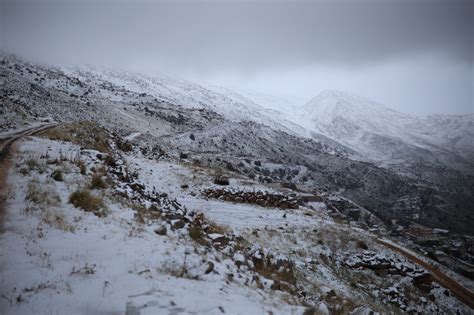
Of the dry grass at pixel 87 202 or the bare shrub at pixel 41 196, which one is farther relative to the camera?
the dry grass at pixel 87 202

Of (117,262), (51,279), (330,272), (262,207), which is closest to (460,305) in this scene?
(330,272)

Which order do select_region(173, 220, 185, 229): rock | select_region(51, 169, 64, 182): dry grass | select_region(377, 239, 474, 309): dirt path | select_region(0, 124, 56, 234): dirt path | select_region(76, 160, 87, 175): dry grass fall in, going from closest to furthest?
1. select_region(0, 124, 56, 234): dirt path
2. select_region(173, 220, 185, 229): rock
3. select_region(51, 169, 64, 182): dry grass
4. select_region(76, 160, 87, 175): dry grass
5. select_region(377, 239, 474, 309): dirt path

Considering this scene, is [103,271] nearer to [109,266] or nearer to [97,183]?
[109,266]

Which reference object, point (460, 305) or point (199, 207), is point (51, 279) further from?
point (460, 305)

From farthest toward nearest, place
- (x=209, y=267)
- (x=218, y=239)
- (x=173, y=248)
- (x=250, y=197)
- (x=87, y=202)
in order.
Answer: (x=250, y=197)
(x=218, y=239)
(x=87, y=202)
(x=173, y=248)
(x=209, y=267)

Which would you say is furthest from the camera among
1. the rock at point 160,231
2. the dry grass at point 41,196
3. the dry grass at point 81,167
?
the dry grass at point 81,167

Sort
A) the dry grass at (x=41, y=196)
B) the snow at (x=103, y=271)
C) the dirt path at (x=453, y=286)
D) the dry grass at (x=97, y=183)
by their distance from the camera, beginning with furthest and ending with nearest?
the dirt path at (x=453, y=286)
the dry grass at (x=97, y=183)
the dry grass at (x=41, y=196)
the snow at (x=103, y=271)

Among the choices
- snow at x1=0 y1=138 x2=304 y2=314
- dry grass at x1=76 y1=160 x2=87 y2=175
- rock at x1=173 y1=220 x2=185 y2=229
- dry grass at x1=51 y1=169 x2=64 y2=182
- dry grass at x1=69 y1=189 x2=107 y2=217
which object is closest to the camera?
snow at x1=0 y1=138 x2=304 y2=314

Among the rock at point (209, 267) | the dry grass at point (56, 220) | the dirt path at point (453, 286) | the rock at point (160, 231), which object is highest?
the dry grass at point (56, 220)

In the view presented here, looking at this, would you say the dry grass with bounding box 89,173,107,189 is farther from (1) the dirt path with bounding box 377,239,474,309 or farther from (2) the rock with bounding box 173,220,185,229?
(1) the dirt path with bounding box 377,239,474,309

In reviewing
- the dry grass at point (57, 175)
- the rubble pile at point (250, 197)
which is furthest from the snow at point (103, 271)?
the rubble pile at point (250, 197)

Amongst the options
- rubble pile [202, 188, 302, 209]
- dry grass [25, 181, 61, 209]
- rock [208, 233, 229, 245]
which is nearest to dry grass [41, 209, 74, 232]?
dry grass [25, 181, 61, 209]

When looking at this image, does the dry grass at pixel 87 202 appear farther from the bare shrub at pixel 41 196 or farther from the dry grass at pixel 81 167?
the dry grass at pixel 81 167

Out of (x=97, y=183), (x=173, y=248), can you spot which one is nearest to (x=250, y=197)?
(x=97, y=183)
